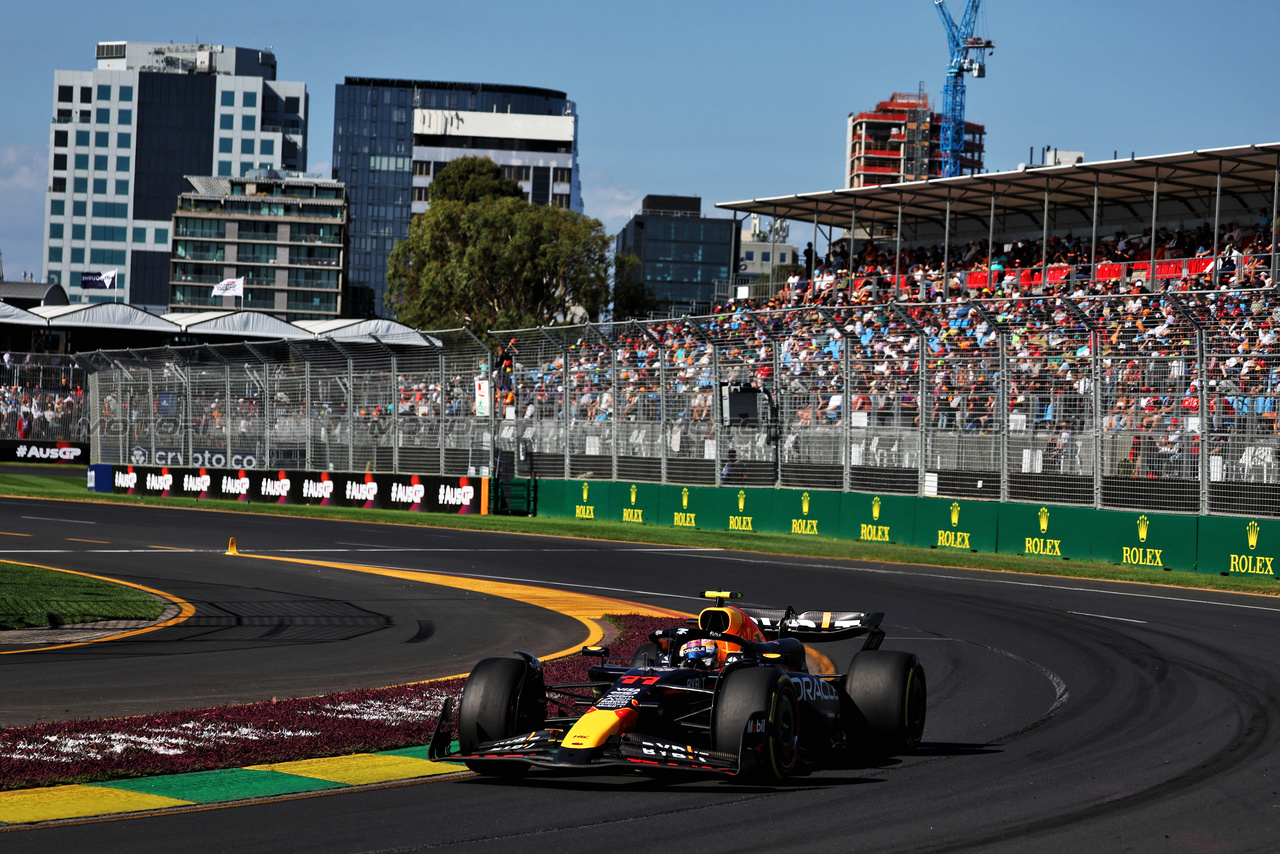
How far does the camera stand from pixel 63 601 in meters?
14.2

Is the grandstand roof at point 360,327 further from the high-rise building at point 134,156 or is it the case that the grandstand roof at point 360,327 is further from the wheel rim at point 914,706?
the high-rise building at point 134,156

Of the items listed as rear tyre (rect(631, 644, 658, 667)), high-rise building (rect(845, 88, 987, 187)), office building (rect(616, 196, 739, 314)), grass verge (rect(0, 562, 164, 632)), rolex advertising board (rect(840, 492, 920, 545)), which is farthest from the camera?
high-rise building (rect(845, 88, 987, 187))

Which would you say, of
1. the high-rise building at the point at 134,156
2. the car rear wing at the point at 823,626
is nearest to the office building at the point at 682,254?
the high-rise building at the point at 134,156

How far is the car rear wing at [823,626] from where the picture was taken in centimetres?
914

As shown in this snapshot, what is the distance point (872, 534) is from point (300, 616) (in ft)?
47.2

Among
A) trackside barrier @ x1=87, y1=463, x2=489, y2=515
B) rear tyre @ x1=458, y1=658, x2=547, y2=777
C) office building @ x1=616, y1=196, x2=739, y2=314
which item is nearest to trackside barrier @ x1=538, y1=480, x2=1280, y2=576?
trackside barrier @ x1=87, y1=463, x2=489, y2=515

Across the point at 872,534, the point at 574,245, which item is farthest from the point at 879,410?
the point at 574,245

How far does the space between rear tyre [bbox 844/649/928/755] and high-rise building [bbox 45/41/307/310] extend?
150 metres

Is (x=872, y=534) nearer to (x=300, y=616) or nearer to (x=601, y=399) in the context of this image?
(x=601, y=399)

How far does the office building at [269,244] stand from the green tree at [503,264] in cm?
6053

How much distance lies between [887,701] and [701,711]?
4.57 feet

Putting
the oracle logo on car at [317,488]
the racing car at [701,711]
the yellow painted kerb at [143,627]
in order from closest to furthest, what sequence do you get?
the racing car at [701,711] < the yellow painted kerb at [143,627] < the oracle logo on car at [317,488]

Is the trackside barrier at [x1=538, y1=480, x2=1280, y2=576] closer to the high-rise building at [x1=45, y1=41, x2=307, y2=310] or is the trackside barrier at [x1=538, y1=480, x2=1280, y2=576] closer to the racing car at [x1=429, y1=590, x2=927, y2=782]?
the racing car at [x1=429, y1=590, x2=927, y2=782]

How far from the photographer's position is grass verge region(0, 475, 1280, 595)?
21.0 meters
